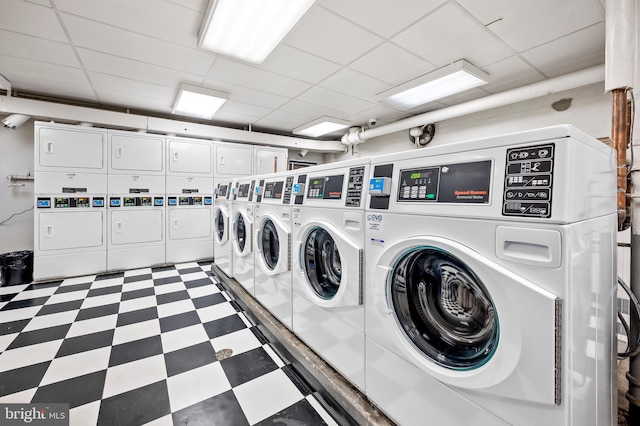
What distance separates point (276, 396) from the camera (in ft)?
4.95

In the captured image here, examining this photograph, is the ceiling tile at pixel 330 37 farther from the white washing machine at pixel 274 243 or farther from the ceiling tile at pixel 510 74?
the ceiling tile at pixel 510 74

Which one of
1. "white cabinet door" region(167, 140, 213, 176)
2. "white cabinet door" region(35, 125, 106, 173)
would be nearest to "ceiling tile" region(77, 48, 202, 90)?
"white cabinet door" region(35, 125, 106, 173)

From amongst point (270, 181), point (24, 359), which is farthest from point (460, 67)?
point (24, 359)

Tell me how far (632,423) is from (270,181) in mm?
2497

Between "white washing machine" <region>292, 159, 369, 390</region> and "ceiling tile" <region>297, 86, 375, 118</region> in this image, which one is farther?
"ceiling tile" <region>297, 86, 375, 118</region>

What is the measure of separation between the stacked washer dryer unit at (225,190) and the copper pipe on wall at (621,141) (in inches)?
122

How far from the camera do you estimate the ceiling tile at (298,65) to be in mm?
2500

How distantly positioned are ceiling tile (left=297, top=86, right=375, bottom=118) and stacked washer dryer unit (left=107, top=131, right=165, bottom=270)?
250 centimetres

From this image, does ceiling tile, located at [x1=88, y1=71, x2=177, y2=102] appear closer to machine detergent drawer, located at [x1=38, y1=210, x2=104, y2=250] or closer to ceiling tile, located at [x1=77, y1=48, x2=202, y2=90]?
ceiling tile, located at [x1=77, y1=48, x2=202, y2=90]

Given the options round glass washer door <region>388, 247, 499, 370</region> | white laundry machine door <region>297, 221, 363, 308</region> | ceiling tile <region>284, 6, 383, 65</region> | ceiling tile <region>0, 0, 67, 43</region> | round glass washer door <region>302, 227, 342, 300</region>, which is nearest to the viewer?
round glass washer door <region>388, 247, 499, 370</region>

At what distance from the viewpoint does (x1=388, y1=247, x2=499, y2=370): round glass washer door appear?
914 millimetres

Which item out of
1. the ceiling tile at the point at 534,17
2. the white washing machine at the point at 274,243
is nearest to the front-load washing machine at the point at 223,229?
the white washing machine at the point at 274,243

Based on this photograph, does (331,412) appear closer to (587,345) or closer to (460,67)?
(587,345)

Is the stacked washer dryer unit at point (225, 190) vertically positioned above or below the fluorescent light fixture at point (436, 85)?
below
